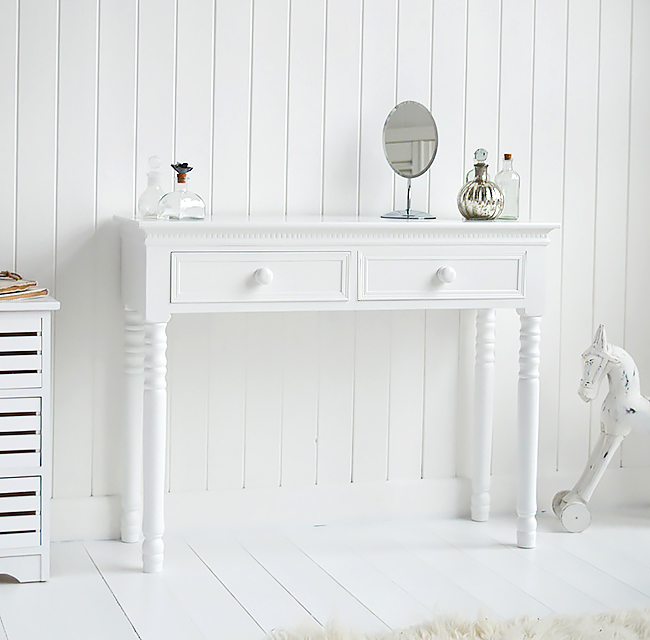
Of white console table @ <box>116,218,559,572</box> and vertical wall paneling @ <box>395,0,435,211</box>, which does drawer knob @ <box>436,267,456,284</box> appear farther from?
vertical wall paneling @ <box>395,0,435,211</box>

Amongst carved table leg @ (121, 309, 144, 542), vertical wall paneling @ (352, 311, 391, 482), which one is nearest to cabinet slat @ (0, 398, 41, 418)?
carved table leg @ (121, 309, 144, 542)

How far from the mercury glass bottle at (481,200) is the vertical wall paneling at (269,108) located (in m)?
0.51

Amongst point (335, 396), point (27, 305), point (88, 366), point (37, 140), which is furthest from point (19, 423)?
point (335, 396)

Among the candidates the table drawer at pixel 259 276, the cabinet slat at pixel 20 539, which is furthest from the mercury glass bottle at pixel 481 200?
the cabinet slat at pixel 20 539

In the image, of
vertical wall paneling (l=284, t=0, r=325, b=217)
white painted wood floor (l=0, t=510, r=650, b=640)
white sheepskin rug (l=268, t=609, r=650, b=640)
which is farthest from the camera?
vertical wall paneling (l=284, t=0, r=325, b=217)

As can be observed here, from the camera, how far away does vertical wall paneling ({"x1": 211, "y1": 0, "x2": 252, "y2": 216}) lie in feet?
8.04

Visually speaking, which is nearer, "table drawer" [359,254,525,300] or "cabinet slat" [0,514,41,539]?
"cabinet slat" [0,514,41,539]

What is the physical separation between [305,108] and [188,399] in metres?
0.88

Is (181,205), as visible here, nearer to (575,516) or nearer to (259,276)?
(259,276)

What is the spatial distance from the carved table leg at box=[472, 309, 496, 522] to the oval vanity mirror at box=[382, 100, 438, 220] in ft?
1.36

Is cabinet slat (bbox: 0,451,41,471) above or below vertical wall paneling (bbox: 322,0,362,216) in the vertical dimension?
below

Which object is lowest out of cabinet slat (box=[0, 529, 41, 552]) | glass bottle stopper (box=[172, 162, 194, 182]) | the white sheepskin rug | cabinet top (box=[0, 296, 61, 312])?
the white sheepskin rug

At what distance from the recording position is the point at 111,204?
2406 millimetres

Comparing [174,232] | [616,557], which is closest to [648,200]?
[616,557]
